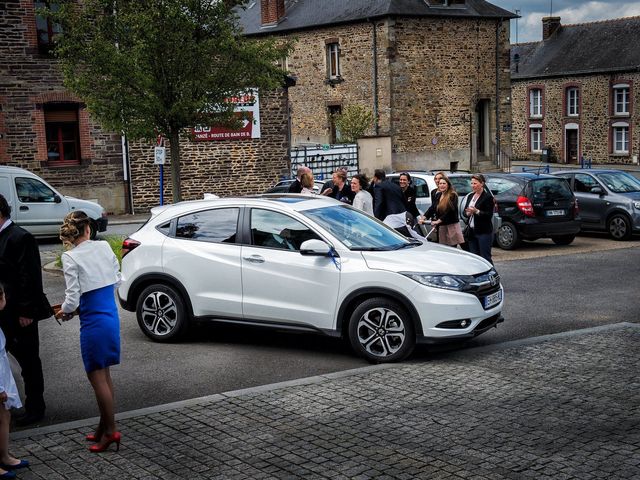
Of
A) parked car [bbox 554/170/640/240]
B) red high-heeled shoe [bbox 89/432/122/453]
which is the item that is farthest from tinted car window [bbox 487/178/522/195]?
red high-heeled shoe [bbox 89/432/122/453]

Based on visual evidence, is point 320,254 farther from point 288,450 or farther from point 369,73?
point 369,73

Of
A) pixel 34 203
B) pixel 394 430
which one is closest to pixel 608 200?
pixel 34 203

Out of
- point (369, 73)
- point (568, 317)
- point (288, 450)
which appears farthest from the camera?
point (369, 73)

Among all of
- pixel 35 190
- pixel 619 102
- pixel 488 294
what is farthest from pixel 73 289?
pixel 619 102

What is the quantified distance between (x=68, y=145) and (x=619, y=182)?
17573mm

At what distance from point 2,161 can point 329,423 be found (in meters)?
23.7

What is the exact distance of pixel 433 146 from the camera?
4316cm

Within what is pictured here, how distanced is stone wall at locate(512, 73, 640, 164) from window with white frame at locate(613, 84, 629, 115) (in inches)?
12.6

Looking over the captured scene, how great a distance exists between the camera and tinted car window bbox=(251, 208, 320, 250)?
957cm

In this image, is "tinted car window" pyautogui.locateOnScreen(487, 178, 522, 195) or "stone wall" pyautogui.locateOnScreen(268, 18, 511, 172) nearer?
"tinted car window" pyautogui.locateOnScreen(487, 178, 522, 195)

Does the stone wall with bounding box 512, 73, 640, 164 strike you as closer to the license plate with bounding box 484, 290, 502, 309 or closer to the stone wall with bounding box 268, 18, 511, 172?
the stone wall with bounding box 268, 18, 511, 172

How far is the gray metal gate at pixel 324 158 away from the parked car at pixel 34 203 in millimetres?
12268

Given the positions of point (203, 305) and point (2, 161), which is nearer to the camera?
point (203, 305)

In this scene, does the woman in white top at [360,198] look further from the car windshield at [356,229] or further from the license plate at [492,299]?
the license plate at [492,299]
